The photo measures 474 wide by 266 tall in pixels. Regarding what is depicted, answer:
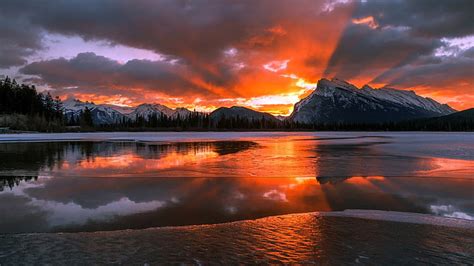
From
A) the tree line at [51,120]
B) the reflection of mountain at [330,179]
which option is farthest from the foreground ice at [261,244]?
the tree line at [51,120]

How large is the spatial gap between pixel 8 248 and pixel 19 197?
4819 millimetres

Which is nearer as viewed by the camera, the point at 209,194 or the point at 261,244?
the point at 261,244

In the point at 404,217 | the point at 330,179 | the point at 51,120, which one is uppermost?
the point at 51,120

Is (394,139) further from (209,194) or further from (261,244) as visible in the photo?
(261,244)

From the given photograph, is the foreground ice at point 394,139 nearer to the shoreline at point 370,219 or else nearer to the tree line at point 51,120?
the shoreline at point 370,219

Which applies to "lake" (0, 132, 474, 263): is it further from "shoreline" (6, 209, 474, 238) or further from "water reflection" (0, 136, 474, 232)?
"shoreline" (6, 209, 474, 238)

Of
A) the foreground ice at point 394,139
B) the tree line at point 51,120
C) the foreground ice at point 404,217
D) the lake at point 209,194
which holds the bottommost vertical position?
the foreground ice at point 404,217

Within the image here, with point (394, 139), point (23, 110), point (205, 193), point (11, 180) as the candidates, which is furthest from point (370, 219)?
point (23, 110)

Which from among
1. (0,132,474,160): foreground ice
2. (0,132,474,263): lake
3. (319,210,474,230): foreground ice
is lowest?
(319,210,474,230): foreground ice

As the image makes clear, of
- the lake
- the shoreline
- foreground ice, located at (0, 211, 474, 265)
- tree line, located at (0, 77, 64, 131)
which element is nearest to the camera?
foreground ice, located at (0, 211, 474, 265)

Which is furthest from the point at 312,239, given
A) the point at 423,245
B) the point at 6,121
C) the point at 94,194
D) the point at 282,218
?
the point at 6,121

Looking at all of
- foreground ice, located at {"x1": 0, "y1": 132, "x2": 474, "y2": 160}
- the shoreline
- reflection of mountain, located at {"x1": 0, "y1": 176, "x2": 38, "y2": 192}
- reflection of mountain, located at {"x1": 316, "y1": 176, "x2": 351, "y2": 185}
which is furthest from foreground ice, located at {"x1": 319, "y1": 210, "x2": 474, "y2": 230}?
foreground ice, located at {"x1": 0, "y1": 132, "x2": 474, "y2": 160}

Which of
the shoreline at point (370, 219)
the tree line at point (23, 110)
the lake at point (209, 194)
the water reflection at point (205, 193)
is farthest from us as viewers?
the tree line at point (23, 110)

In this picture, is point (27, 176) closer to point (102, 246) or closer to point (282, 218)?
point (102, 246)
